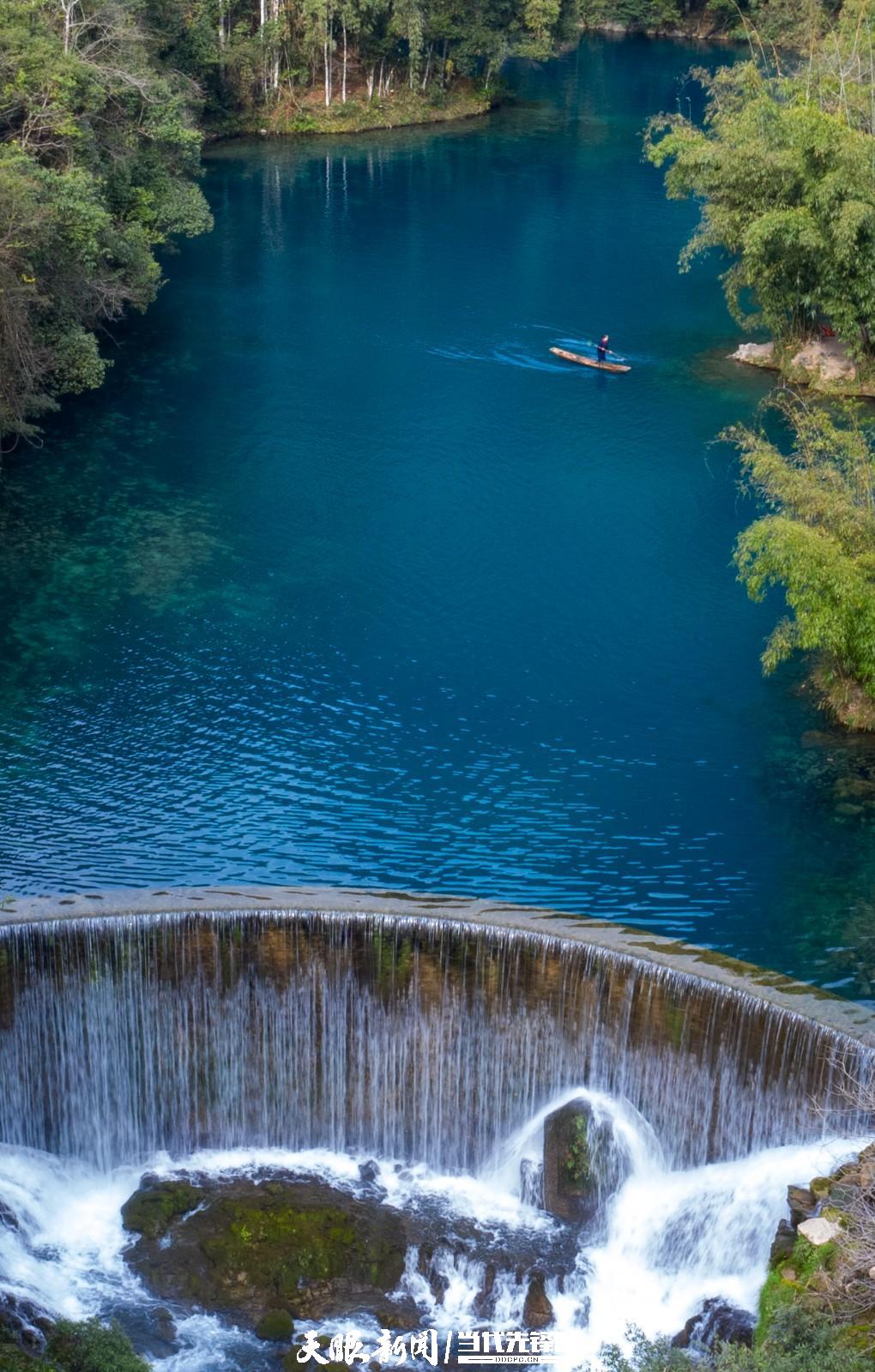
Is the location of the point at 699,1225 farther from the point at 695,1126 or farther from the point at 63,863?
the point at 63,863

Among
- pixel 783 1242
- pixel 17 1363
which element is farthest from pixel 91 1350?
pixel 783 1242

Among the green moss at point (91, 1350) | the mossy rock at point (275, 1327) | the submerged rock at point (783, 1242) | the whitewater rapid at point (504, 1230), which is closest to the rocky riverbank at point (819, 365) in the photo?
the whitewater rapid at point (504, 1230)

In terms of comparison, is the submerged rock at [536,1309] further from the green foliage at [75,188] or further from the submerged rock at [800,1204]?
the green foliage at [75,188]

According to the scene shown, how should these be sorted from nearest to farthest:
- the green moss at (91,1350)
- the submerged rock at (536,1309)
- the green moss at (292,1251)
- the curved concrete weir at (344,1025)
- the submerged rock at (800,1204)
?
1. the green moss at (91,1350)
2. the submerged rock at (800,1204)
3. the submerged rock at (536,1309)
4. the green moss at (292,1251)
5. the curved concrete weir at (344,1025)

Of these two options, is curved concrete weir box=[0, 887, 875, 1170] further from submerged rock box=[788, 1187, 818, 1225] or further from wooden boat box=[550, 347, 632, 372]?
wooden boat box=[550, 347, 632, 372]

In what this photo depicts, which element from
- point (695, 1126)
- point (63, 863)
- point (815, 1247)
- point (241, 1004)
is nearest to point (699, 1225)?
point (695, 1126)

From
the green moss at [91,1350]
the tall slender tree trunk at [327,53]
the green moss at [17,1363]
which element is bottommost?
the green moss at [91,1350]

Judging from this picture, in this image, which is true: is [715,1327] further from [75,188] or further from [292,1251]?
[75,188]
